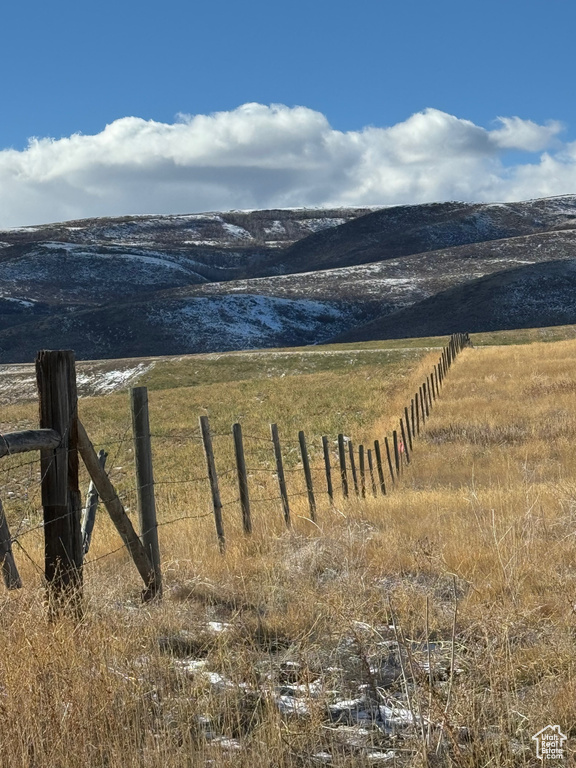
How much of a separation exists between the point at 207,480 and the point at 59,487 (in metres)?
14.8

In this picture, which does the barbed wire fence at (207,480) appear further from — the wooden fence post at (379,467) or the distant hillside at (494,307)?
the distant hillside at (494,307)

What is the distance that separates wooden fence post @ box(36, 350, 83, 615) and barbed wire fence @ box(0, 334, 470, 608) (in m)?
0.02

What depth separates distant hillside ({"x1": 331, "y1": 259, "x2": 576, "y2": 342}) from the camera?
9444cm

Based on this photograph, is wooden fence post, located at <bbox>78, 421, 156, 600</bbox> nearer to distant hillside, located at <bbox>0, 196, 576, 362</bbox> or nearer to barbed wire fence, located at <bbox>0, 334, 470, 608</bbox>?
barbed wire fence, located at <bbox>0, 334, 470, 608</bbox>

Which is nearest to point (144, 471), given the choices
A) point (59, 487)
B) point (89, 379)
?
point (59, 487)

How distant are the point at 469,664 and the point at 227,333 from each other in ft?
332

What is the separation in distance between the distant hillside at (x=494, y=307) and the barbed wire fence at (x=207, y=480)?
58.6 meters

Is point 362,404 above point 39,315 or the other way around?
the other way around

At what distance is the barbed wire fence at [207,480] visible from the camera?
5.91m

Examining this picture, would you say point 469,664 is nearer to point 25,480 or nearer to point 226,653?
point 226,653

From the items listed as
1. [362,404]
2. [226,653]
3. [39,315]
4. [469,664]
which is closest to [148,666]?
[226,653]

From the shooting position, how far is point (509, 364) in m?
35.7

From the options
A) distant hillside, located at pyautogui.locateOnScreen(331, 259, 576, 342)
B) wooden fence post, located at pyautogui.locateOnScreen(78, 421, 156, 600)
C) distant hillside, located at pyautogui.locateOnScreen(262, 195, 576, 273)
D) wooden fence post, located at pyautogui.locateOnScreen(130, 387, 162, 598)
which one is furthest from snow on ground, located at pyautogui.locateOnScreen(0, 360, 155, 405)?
distant hillside, located at pyautogui.locateOnScreen(262, 195, 576, 273)

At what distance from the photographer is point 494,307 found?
9906cm
